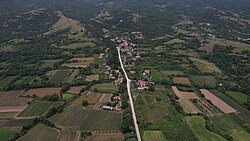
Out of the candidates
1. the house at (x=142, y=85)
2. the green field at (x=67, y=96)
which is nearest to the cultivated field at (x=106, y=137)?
the green field at (x=67, y=96)

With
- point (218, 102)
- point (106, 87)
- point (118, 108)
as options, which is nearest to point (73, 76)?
point (106, 87)

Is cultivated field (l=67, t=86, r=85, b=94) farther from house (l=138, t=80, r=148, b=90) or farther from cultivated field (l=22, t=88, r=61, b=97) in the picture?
house (l=138, t=80, r=148, b=90)

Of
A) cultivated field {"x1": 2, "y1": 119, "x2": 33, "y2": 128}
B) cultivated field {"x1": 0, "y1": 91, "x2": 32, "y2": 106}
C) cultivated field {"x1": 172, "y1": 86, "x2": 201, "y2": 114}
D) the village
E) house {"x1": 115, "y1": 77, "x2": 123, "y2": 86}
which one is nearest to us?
cultivated field {"x1": 2, "y1": 119, "x2": 33, "y2": 128}

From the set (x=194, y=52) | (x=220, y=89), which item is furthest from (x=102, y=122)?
(x=194, y=52)

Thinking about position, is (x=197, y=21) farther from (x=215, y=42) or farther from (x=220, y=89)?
(x=220, y=89)

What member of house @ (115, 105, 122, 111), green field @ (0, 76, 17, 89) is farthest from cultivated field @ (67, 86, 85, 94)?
green field @ (0, 76, 17, 89)
